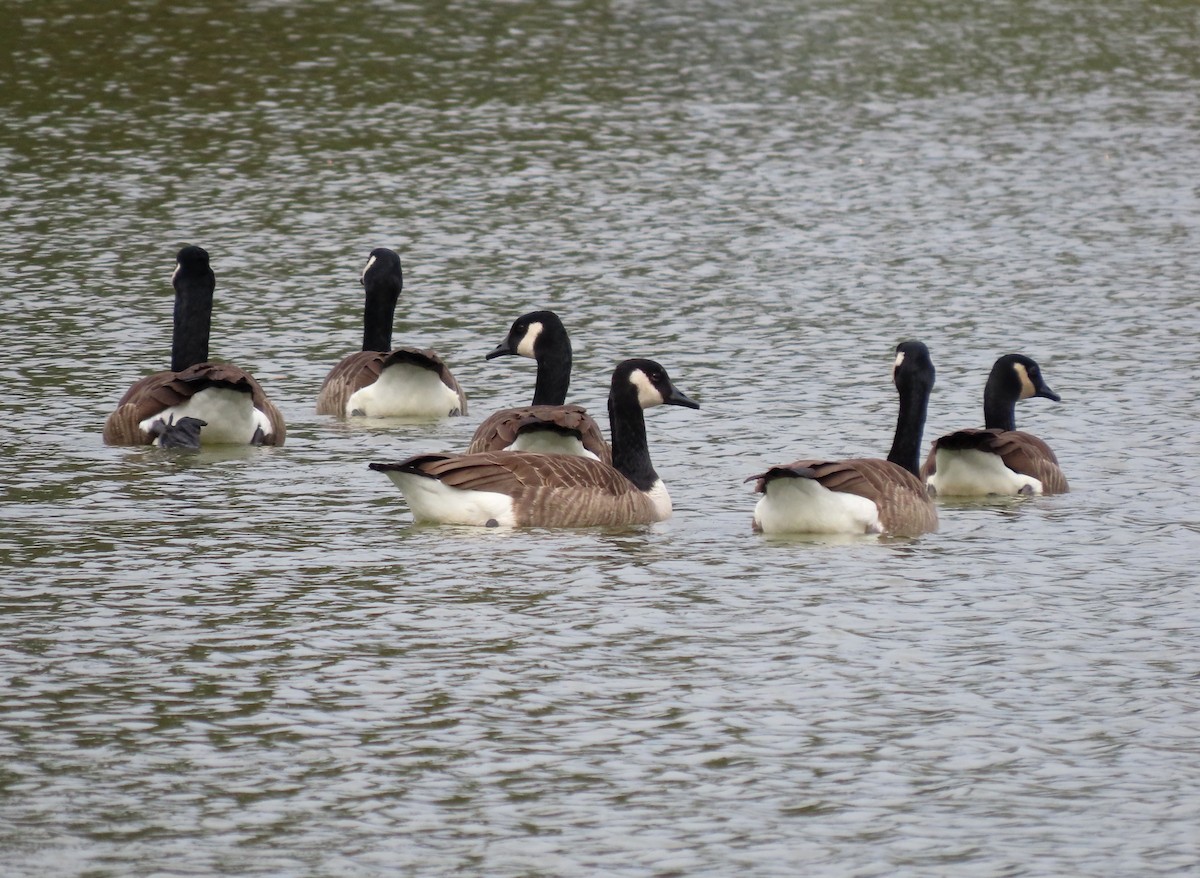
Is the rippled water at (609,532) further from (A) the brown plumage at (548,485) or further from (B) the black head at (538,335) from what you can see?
(B) the black head at (538,335)

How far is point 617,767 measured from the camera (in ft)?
26.1

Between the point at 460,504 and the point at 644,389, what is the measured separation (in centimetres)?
135

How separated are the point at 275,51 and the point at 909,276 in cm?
1557

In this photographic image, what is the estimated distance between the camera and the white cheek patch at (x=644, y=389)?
12.5 meters

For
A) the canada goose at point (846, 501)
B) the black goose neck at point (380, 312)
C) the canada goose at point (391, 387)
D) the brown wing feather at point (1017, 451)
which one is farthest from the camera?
the black goose neck at point (380, 312)

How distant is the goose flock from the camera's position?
1178 cm

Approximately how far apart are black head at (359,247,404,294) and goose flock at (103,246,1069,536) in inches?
28.2

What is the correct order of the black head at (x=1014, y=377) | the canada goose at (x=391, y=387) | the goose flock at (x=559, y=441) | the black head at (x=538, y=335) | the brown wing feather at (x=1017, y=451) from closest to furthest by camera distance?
the goose flock at (x=559, y=441) < the brown wing feather at (x=1017, y=451) < the black head at (x=1014, y=377) < the black head at (x=538, y=335) < the canada goose at (x=391, y=387)

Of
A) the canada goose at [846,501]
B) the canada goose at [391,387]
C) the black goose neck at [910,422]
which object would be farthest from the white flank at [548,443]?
the canada goose at [391,387]

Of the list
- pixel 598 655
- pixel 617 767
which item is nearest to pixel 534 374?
pixel 598 655

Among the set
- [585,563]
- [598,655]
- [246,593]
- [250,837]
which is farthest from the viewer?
[585,563]

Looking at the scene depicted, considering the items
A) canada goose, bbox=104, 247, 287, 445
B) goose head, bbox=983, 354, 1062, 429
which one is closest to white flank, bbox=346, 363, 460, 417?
canada goose, bbox=104, 247, 287, 445

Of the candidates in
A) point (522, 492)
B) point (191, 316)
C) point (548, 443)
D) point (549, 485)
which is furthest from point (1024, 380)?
point (191, 316)

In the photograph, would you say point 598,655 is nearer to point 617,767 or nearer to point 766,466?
point 617,767
